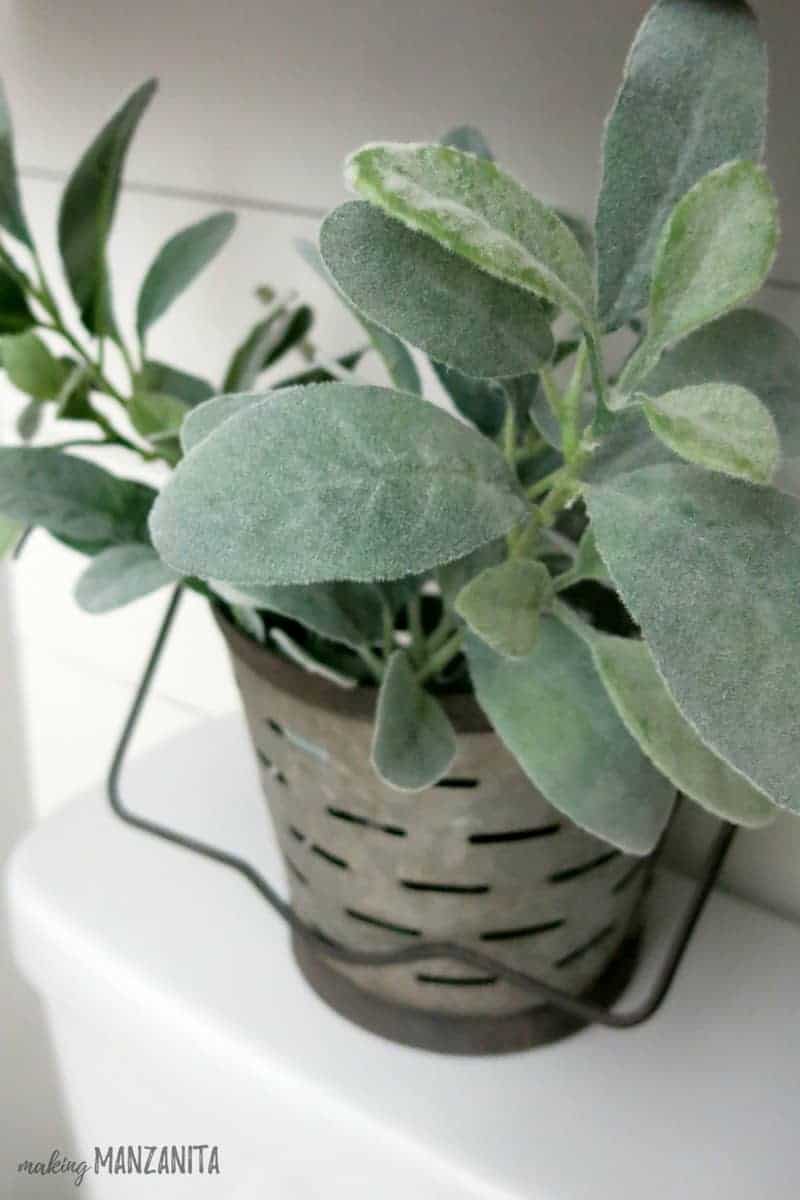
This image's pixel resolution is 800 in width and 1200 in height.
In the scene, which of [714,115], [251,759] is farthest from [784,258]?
[251,759]

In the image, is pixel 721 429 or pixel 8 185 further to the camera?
pixel 8 185

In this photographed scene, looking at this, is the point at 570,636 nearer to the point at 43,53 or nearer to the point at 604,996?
the point at 604,996

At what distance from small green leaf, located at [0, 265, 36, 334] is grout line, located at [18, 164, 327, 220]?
14cm

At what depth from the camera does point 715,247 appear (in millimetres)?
192

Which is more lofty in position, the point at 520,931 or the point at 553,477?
the point at 553,477

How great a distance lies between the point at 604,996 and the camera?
38 centimetres

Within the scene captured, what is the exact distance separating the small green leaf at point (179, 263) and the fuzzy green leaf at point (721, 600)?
0.23 m

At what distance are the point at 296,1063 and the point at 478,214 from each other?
1.02 ft

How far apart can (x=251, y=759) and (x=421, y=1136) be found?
0.23 meters

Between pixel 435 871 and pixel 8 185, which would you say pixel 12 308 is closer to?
pixel 8 185

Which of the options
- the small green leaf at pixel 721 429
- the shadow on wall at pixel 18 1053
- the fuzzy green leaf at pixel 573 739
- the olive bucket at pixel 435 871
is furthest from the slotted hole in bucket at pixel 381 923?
the shadow on wall at pixel 18 1053

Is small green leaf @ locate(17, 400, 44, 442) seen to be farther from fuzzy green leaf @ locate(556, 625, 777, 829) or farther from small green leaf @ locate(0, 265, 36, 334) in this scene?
fuzzy green leaf @ locate(556, 625, 777, 829)

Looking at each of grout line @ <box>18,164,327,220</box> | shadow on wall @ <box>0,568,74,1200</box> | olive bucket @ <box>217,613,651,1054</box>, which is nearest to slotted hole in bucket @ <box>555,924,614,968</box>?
olive bucket @ <box>217,613,651,1054</box>

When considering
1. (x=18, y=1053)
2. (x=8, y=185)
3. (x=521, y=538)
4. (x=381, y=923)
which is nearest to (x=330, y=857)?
(x=381, y=923)
